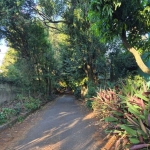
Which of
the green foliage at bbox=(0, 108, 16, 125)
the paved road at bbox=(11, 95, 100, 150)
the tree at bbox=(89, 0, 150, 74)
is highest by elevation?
→ the tree at bbox=(89, 0, 150, 74)

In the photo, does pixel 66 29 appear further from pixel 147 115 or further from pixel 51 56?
pixel 147 115

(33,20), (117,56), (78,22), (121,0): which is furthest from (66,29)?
(121,0)

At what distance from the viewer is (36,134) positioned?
7.18 metres

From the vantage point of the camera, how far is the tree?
4.96 metres

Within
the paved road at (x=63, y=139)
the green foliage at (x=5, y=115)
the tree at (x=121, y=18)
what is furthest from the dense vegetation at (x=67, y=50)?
the green foliage at (x=5, y=115)

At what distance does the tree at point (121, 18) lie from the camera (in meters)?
4.96

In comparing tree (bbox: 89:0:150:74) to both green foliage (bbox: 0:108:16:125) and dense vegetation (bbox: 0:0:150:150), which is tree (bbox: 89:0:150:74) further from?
green foliage (bbox: 0:108:16:125)

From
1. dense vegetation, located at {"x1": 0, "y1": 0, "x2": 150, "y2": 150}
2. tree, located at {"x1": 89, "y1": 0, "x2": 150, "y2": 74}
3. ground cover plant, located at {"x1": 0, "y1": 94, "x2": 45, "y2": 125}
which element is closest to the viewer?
tree, located at {"x1": 89, "y1": 0, "x2": 150, "y2": 74}

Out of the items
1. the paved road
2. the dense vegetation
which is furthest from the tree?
the paved road

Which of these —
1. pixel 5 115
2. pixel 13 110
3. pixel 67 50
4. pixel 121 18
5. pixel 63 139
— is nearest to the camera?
pixel 121 18

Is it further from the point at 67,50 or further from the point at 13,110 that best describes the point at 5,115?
the point at 67,50

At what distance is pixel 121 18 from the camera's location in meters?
5.40

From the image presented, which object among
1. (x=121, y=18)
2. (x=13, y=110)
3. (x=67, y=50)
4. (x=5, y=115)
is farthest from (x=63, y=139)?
(x=67, y=50)

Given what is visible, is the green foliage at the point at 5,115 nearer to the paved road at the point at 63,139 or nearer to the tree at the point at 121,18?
the paved road at the point at 63,139
